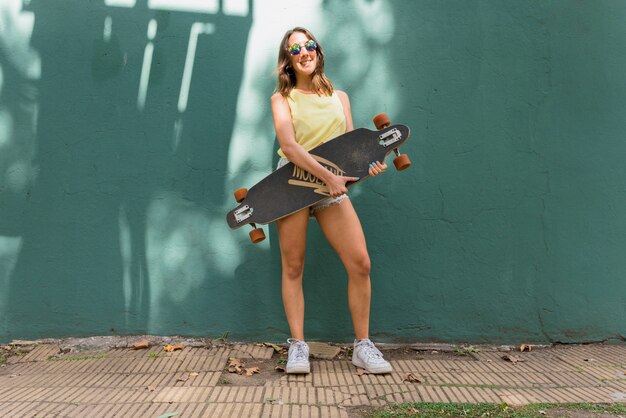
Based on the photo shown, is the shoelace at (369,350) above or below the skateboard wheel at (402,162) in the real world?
below

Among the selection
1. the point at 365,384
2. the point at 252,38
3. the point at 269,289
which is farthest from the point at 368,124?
the point at 365,384

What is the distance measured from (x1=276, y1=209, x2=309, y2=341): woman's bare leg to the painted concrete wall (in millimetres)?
395

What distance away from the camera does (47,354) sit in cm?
378

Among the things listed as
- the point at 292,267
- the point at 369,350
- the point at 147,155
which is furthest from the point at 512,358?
the point at 147,155

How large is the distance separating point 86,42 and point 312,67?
156 centimetres

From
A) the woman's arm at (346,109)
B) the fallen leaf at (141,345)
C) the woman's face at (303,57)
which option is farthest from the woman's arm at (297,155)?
the fallen leaf at (141,345)

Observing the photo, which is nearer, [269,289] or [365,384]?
[365,384]

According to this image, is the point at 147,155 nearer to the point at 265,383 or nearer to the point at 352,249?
the point at 352,249

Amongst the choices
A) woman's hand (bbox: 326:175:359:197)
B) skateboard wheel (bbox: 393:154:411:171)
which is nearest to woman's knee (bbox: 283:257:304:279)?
woman's hand (bbox: 326:175:359:197)

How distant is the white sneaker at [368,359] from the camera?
3352mm

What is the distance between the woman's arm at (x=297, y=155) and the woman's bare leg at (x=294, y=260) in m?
0.26

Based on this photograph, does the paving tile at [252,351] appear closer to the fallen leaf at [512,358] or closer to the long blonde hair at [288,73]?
the fallen leaf at [512,358]

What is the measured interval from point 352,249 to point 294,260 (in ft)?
1.14

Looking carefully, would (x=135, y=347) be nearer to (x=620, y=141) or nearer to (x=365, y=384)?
(x=365, y=384)
